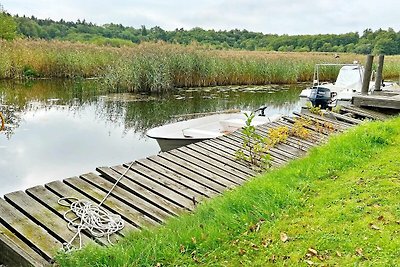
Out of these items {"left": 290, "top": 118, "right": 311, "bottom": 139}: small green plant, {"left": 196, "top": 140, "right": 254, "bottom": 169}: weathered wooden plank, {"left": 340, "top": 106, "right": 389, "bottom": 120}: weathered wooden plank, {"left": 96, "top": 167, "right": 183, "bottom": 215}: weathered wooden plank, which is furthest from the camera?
{"left": 340, "top": 106, "right": 389, "bottom": 120}: weathered wooden plank

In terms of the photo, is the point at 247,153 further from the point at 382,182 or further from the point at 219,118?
the point at 219,118

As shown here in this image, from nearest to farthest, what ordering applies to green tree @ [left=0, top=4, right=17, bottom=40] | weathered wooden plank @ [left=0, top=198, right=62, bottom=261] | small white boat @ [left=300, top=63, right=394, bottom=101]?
weathered wooden plank @ [left=0, top=198, right=62, bottom=261]
small white boat @ [left=300, top=63, right=394, bottom=101]
green tree @ [left=0, top=4, right=17, bottom=40]

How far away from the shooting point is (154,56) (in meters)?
17.5

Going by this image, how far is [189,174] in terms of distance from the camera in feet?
16.7

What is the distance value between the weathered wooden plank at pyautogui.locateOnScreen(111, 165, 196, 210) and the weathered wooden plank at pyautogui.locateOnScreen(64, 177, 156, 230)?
464mm

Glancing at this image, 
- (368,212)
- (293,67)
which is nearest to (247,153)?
(368,212)

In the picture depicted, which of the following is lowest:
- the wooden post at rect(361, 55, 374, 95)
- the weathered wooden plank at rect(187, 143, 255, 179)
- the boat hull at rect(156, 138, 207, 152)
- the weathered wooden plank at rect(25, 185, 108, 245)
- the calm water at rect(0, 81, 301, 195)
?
the calm water at rect(0, 81, 301, 195)

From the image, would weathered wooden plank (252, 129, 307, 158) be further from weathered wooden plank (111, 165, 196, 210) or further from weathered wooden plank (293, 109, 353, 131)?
weathered wooden plank (111, 165, 196, 210)

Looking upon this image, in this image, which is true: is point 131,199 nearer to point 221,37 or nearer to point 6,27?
point 6,27

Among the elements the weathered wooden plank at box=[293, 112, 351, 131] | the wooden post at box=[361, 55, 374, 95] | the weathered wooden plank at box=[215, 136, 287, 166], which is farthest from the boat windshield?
the weathered wooden plank at box=[215, 136, 287, 166]

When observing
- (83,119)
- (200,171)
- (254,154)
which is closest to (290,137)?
(254,154)

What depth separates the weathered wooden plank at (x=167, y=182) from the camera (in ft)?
14.6

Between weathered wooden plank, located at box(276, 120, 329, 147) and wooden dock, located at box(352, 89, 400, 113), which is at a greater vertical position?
wooden dock, located at box(352, 89, 400, 113)

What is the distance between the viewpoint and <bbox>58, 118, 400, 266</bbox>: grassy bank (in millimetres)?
2920
